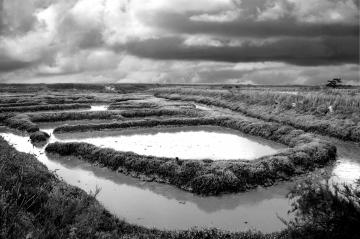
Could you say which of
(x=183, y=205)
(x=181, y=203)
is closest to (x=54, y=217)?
(x=183, y=205)

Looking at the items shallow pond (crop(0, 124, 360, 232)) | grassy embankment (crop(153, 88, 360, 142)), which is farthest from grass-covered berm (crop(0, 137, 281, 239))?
grassy embankment (crop(153, 88, 360, 142))

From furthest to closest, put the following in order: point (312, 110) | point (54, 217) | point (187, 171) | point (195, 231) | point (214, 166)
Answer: point (312, 110) → point (214, 166) → point (187, 171) → point (195, 231) → point (54, 217)

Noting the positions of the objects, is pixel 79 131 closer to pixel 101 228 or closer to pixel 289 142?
pixel 289 142

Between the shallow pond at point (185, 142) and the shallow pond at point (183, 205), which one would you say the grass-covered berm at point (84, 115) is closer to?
the shallow pond at point (185, 142)

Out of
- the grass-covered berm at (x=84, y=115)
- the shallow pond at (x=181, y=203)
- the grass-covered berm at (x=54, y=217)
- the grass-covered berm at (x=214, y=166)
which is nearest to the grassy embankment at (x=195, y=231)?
the grass-covered berm at (x=54, y=217)

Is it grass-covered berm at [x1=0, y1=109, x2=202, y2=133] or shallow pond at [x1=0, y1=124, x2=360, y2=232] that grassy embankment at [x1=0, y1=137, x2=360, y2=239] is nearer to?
shallow pond at [x1=0, y1=124, x2=360, y2=232]

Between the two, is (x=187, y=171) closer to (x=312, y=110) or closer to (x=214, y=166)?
(x=214, y=166)
